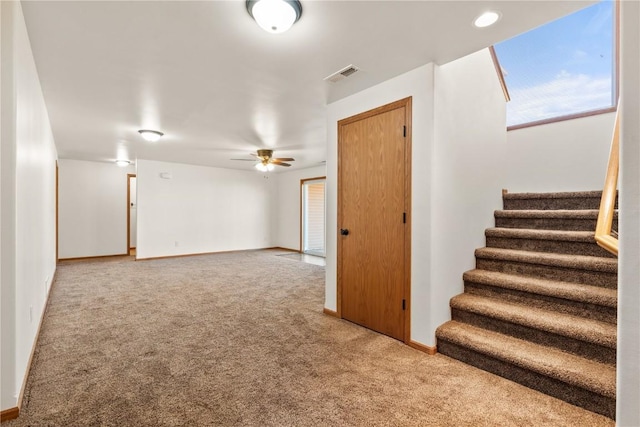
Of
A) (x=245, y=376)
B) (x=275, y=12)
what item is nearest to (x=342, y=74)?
(x=275, y=12)

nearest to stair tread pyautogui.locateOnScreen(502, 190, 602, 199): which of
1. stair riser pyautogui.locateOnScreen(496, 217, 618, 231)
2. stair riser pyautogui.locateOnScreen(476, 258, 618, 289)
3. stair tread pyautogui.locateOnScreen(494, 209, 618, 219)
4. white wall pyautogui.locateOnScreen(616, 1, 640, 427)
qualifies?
stair tread pyautogui.locateOnScreen(494, 209, 618, 219)

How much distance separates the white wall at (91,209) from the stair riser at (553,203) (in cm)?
814

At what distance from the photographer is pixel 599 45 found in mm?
3693

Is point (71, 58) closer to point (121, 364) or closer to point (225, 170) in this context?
point (121, 364)

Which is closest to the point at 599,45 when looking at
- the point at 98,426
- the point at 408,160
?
the point at 408,160

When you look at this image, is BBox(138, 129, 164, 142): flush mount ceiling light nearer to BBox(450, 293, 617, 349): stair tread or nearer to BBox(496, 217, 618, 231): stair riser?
BBox(450, 293, 617, 349): stair tread

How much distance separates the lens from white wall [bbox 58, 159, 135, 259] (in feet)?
22.7

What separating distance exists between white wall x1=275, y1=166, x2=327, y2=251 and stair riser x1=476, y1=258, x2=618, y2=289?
5.54 m

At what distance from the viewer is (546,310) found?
7.66 ft

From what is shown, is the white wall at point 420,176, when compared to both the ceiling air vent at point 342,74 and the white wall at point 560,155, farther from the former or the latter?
the white wall at point 560,155

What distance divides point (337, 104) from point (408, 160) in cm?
113

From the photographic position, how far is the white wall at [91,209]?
6906 mm

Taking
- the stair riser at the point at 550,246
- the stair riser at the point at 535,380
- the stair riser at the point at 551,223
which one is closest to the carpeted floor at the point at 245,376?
the stair riser at the point at 535,380

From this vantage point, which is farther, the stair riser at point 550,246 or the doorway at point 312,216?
the doorway at point 312,216
